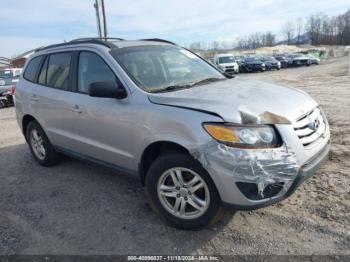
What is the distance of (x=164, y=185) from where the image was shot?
3338 mm

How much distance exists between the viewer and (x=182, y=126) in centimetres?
303

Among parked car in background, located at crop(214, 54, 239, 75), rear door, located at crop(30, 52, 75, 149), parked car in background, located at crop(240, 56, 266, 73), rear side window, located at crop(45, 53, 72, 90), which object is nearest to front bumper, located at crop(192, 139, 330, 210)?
rear door, located at crop(30, 52, 75, 149)

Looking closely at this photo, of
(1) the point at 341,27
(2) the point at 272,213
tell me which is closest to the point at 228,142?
(2) the point at 272,213

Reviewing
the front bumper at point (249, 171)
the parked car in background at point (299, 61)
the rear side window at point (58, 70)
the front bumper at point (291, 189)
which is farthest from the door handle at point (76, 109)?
the parked car in background at point (299, 61)

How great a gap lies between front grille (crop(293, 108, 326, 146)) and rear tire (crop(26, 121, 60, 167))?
3.66m

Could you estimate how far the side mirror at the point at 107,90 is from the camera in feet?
11.3

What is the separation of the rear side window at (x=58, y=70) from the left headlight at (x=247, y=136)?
249 cm

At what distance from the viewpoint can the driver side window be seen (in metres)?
3.84

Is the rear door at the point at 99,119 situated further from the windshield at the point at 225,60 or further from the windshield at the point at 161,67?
the windshield at the point at 225,60

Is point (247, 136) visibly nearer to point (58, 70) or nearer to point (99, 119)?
point (99, 119)

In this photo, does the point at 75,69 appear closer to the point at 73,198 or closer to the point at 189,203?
the point at 73,198

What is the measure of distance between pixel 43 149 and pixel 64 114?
3.91 feet

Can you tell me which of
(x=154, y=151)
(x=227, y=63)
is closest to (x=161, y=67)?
(x=154, y=151)

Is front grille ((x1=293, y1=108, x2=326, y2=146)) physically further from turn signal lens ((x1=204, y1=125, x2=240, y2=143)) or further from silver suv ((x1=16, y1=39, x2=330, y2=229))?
turn signal lens ((x1=204, y1=125, x2=240, y2=143))
